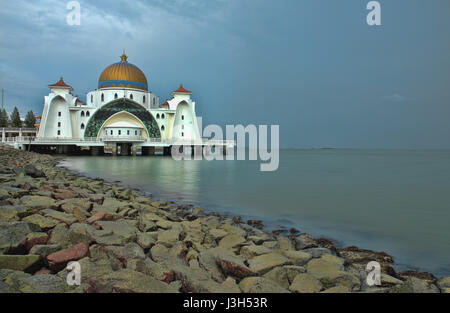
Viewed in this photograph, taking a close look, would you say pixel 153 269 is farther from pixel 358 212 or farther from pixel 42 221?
pixel 358 212

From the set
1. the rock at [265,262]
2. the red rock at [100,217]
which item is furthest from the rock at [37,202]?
the rock at [265,262]

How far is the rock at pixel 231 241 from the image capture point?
563cm

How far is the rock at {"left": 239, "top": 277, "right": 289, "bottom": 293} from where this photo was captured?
3.68 meters

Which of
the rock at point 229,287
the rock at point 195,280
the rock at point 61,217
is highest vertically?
the rock at point 61,217

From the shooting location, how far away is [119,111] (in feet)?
171

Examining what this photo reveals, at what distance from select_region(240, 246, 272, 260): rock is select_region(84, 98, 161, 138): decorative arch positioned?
4926 cm

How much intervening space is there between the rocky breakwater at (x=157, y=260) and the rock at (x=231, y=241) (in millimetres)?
19

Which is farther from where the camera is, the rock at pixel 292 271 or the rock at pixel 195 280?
the rock at pixel 292 271

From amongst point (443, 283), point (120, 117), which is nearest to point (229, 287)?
point (443, 283)

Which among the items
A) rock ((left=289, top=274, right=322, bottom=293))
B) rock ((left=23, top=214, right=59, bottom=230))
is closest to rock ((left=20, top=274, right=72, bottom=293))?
rock ((left=23, top=214, right=59, bottom=230))

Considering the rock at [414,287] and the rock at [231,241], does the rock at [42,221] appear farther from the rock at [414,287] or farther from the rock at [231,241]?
the rock at [414,287]

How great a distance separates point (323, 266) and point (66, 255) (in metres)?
3.61

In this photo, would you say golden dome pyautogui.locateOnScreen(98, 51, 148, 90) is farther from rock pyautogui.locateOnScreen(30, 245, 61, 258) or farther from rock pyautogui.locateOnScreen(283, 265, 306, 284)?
rock pyautogui.locateOnScreen(283, 265, 306, 284)
